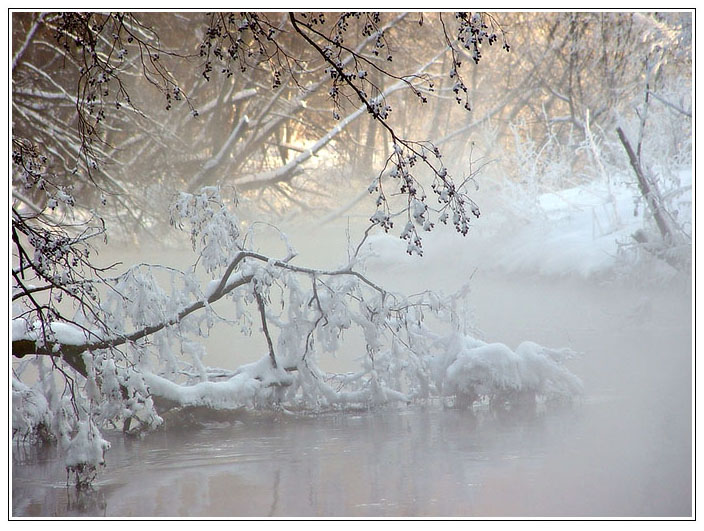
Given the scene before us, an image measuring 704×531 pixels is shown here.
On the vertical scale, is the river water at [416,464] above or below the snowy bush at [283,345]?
below

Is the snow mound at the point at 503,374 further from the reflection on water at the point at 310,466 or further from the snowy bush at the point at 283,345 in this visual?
the reflection on water at the point at 310,466

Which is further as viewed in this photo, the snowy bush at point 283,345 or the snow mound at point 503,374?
the snow mound at point 503,374

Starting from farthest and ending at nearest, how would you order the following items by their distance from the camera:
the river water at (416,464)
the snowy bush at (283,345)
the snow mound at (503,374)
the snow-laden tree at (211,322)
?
the snow mound at (503,374) < the snowy bush at (283,345) < the river water at (416,464) < the snow-laden tree at (211,322)

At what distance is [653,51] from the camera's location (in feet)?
24.1

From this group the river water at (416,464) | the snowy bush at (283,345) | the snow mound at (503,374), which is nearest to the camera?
the river water at (416,464)

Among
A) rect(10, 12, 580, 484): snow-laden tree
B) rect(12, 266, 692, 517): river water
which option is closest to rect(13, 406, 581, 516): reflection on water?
rect(12, 266, 692, 517): river water

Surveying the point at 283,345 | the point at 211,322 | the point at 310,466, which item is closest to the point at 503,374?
the point at 283,345

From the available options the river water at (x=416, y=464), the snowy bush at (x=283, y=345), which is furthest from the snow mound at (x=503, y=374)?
the river water at (x=416, y=464)

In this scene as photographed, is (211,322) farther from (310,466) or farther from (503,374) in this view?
(503,374)

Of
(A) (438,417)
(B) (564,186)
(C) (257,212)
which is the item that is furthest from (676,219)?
(C) (257,212)

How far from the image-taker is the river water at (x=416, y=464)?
3.13 m

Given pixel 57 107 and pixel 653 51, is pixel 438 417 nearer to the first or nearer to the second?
pixel 653 51
